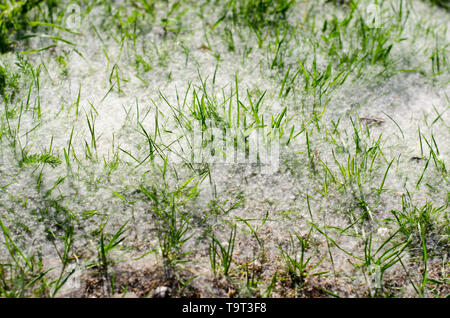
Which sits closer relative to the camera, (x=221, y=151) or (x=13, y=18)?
(x=221, y=151)

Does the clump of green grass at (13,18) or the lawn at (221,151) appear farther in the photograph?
the clump of green grass at (13,18)

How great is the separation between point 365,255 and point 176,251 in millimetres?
761

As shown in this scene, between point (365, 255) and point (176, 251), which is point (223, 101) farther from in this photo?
point (365, 255)

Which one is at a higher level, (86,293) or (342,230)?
(342,230)

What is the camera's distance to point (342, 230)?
66.7 inches

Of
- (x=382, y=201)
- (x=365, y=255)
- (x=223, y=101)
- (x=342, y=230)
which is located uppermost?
(x=223, y=101)

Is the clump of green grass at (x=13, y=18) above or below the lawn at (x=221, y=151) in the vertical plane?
above

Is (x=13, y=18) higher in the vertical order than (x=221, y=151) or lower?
higher

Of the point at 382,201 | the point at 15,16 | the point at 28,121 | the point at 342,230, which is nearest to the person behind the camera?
the point at 342,230

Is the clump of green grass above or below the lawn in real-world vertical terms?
above

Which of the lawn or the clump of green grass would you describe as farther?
the clump of green grass

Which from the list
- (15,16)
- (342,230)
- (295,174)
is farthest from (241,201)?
(15,16)

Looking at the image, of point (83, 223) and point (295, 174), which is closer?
point (83, 223)
